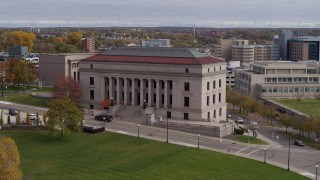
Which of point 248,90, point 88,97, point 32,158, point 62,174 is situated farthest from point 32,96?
point 248,90

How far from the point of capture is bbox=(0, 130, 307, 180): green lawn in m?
64.2

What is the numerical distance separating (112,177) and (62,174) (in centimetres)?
604

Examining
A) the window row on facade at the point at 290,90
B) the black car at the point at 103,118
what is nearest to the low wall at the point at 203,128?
the black car at the point at 103,118

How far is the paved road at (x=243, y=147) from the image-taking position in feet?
243

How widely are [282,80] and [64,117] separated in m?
102

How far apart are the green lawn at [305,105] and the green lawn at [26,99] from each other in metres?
60.5

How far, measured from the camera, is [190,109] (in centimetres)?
9681

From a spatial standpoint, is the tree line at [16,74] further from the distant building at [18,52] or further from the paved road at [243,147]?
the distant building at [18,52]

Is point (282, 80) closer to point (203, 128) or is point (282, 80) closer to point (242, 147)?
point (203, 128)

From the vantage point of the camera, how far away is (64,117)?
79.9 meters

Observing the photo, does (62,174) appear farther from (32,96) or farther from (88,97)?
(32,96)

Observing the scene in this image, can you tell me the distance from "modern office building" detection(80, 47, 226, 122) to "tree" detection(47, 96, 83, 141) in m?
20.6

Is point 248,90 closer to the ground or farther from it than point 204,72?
closer to the ground

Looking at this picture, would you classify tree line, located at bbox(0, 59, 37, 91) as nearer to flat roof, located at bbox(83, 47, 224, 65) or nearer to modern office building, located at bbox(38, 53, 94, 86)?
modern office building, located at bbox(38, 53, 94, 86)
